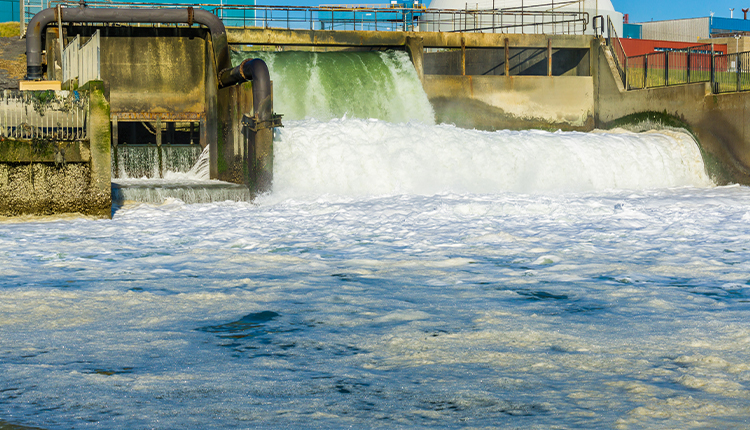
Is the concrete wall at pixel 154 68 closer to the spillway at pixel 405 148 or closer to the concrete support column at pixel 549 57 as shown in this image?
the spillway at pixel 405 148

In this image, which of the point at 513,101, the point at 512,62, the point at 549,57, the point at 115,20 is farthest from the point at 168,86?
the point at 512,62

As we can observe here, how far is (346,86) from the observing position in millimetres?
26422

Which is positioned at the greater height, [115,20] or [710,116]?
[115,20]

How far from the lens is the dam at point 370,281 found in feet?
15.9

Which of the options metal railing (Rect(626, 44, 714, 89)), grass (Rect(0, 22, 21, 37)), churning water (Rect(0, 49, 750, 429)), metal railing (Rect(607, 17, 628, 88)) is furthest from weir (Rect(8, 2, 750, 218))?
grass (Rect(0, 22, 21, 37))

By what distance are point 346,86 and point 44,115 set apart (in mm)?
13232

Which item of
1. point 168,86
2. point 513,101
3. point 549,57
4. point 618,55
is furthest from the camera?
point 618,55

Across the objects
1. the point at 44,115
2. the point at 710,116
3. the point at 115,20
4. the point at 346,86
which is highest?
the point at 115,20

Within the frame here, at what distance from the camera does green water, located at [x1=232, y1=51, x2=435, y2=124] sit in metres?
25.8

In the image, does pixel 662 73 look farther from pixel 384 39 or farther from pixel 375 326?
pixel 375 326

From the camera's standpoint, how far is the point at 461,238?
12.4m

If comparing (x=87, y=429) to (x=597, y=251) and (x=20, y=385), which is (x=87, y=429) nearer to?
(x=20, y=385)

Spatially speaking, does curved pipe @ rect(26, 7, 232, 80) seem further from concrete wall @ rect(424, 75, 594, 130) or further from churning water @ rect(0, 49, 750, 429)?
concrete wall @ rect(424, 75, 594, 130)

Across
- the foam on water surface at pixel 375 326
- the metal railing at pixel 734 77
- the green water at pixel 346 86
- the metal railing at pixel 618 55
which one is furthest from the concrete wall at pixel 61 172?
the metal railing at pixel 618 55
